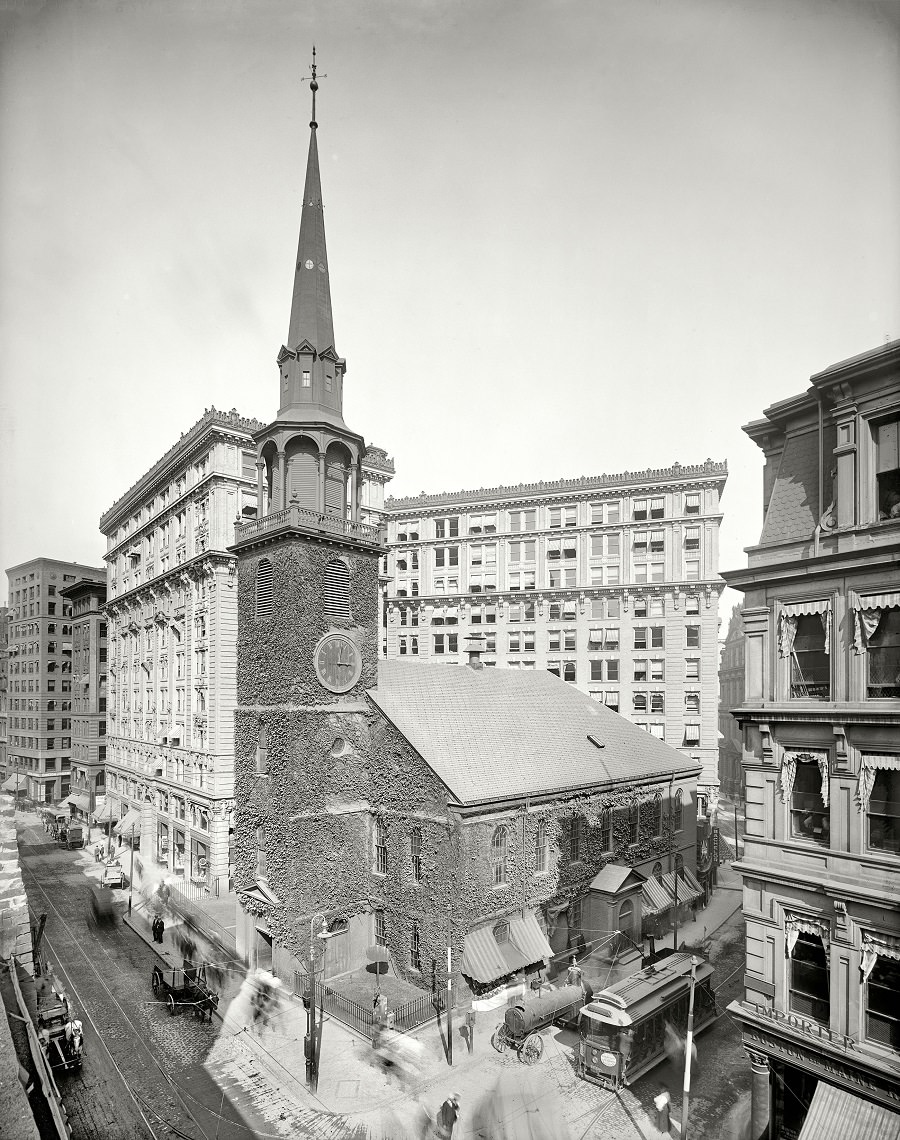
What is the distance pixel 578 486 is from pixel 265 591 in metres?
31.7

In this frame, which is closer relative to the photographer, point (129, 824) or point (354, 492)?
point (354, 492)

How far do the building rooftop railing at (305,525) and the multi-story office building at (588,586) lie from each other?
2672 cm

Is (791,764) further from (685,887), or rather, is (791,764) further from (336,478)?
(685,887)

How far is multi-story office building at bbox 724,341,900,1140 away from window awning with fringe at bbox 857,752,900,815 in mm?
26

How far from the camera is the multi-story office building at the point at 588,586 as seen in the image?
49.6m

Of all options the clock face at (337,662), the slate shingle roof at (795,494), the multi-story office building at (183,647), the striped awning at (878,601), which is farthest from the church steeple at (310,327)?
the striped awning at (878,601)

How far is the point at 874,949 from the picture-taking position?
14.2m

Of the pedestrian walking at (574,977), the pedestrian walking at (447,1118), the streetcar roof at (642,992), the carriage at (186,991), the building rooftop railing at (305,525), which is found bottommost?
the carriage at (186,991)

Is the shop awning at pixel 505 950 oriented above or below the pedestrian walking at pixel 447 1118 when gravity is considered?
above

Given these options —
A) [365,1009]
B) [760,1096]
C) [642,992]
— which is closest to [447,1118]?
[365,1009]

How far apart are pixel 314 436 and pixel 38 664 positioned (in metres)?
49.5

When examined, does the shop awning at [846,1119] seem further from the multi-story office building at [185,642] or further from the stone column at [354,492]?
the multi-story office building at [185,642]

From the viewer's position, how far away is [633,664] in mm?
51281

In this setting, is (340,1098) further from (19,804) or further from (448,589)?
(19,804)
